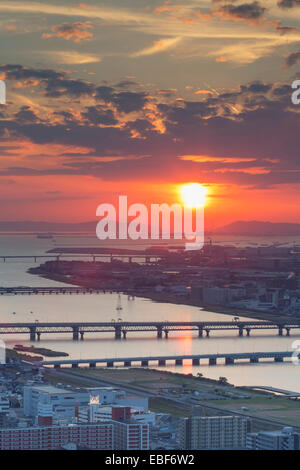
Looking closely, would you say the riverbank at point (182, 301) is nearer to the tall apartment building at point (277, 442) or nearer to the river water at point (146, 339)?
the river water at point (146, 339)

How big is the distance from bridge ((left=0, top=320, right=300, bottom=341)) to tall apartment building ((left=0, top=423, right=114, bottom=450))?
30.6 feet

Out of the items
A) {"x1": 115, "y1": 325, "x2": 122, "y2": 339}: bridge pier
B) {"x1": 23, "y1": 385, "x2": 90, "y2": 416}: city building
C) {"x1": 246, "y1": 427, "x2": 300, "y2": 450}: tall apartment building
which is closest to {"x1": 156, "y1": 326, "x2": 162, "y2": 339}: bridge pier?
{"x1": 115, "y1": 325, "x2": 122, "y2": 339}: bridge pier

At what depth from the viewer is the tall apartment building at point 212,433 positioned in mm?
6000

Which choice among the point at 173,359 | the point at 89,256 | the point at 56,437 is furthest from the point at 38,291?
the point at 89,256

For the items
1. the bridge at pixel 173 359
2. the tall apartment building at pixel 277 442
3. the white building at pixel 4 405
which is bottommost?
the tall apartment building at pixel 277 442

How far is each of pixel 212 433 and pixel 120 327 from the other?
9.27m

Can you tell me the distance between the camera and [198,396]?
9.09 meters

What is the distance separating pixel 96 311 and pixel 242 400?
36.2 ft

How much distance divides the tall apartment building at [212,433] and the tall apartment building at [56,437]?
0.62m

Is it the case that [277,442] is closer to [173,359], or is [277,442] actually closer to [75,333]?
[173,359]

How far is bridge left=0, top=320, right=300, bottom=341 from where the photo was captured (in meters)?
15.2

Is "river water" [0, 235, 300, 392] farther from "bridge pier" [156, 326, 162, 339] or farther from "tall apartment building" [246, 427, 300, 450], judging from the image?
"tall apartment building" [246, 427, 300, 450]

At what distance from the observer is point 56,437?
563 centimetres

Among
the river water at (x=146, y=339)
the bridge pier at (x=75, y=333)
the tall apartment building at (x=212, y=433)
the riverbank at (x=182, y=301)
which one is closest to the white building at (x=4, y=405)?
the tall apartment building at (x=212, y=433)
